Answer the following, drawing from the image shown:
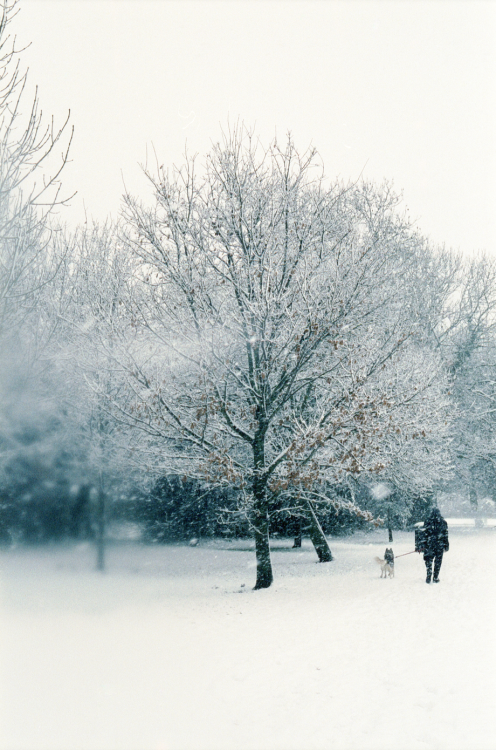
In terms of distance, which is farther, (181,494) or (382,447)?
(181,494)

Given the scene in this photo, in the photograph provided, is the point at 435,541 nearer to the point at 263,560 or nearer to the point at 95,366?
the point at 263,560

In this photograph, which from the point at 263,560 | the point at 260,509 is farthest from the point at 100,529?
the point at 263,560

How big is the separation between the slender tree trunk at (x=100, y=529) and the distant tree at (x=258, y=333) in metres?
1.52

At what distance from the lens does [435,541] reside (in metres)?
10.3

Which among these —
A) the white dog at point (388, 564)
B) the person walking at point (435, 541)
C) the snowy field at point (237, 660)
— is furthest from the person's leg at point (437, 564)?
the white dog at point (388, 564)

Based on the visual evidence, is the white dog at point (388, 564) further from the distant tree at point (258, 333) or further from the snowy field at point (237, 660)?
the distant tree at point (258, 333)

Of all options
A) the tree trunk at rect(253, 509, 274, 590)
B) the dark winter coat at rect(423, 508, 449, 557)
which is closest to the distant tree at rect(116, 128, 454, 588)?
the tree trunk at rect(253, 509, 274, 590)

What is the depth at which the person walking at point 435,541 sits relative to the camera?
10297 millimetres

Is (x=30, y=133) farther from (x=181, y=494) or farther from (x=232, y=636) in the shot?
(x=181, y=494)

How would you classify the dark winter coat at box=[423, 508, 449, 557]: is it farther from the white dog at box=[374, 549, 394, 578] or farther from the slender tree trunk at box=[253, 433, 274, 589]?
the slender tree trunk at box=[253, 433, 274, 589]

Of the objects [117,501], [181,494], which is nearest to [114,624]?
[117,501]

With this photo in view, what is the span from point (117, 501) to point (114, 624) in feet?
14.1

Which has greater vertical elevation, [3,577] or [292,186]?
[292,186]

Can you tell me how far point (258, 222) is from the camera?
11.0m
